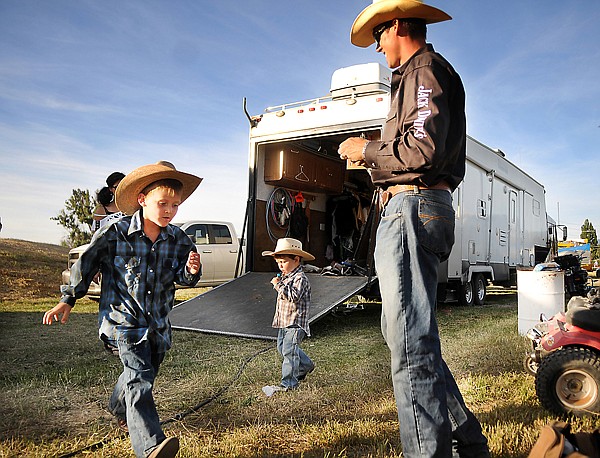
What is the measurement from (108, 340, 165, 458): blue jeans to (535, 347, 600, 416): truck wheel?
243 centimetres

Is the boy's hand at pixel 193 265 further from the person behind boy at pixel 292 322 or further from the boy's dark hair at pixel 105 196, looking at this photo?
the boy's dark hair at pixel 105 196

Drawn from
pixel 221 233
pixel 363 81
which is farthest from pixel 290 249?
pixel 221 233

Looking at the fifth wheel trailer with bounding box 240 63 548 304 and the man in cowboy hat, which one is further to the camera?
the fifth wheel trailer with bounding box 240 63 548 304

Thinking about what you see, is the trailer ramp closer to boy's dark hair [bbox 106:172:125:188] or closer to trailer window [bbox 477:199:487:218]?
boy's dark hair [bbox 106:172:125:188]

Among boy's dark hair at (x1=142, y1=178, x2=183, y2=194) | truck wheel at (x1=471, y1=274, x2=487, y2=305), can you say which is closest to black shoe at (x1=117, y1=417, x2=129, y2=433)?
boy's dark hair at (x1=142, y1=178, x2=183, y2=194)

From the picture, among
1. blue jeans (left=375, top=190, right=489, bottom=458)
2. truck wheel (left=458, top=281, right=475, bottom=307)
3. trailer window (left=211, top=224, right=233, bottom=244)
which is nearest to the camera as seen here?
blue jeans (left=375, top=190, right=489, bottom=458)

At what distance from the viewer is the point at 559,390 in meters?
3.42

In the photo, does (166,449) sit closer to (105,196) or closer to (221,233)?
(105,196)

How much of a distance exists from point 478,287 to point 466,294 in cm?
57

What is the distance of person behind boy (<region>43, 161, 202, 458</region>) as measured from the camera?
2562 millimetres

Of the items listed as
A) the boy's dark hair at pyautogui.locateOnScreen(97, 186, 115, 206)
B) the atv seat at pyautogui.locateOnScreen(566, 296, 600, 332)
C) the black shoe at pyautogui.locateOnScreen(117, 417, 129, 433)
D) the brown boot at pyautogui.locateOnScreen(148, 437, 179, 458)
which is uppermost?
the boy's dark hair at pyautogui.locateOnScreen(97, 186, 115, 206)

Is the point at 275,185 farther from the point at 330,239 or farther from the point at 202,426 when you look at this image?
the point at 202,426

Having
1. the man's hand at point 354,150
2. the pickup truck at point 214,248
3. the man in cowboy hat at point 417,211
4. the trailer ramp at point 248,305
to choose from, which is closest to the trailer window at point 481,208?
the trailer ramp at point 248,305

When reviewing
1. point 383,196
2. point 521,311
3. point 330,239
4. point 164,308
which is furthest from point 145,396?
point 330,239
